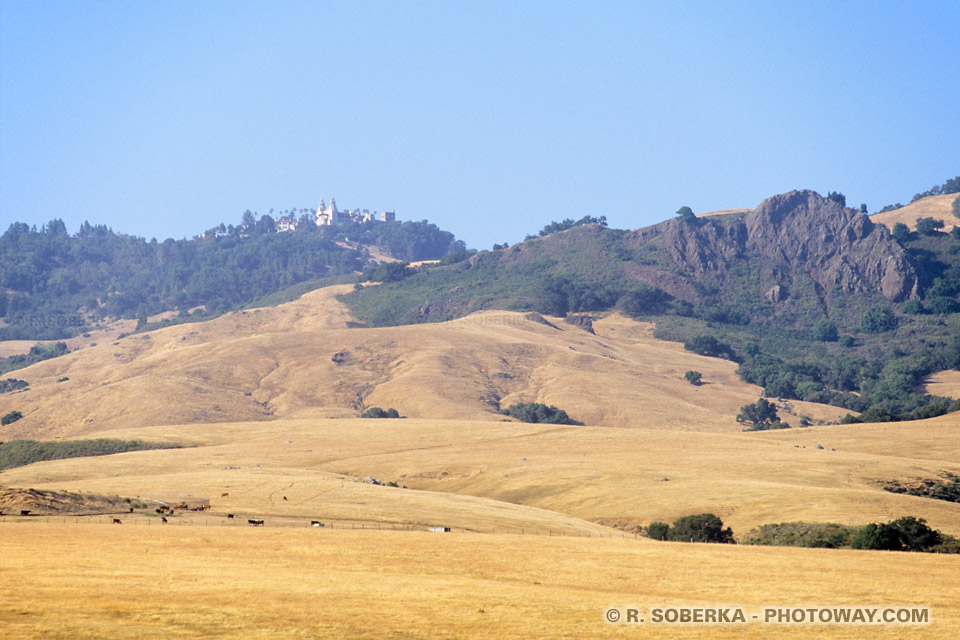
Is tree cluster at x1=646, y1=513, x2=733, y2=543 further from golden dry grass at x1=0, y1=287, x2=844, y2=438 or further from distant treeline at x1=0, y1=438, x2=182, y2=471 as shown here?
golden dry grass at x1=0, y1=287, x2=844, y2=438

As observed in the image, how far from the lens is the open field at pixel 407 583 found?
28672 mm

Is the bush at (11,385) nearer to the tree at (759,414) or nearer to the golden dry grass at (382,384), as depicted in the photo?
the golden dry grass at (382,384)

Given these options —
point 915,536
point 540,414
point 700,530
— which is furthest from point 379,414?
point 915,536

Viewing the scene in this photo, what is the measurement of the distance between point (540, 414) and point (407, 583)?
4227 inches

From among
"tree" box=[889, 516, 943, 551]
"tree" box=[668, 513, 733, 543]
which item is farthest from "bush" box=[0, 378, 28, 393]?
"tree" box=[889, 516, 943, 551]

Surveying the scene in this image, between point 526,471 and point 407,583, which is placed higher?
point 407,583

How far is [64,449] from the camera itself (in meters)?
115

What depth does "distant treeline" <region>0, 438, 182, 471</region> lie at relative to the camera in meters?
112

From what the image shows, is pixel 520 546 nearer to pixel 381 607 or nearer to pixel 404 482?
pixel 381 607

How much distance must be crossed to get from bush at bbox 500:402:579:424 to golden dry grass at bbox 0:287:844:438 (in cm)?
319

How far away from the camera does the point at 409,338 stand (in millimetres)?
188250

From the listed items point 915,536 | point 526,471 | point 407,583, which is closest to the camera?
point 407,583

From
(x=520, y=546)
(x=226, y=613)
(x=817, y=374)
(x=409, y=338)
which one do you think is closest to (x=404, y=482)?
(x=520, y=546)

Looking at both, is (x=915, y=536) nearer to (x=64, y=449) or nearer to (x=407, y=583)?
(x=407, y=583)
